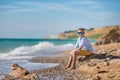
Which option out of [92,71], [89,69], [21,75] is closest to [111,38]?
[89,69]

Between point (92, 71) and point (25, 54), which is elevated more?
point (92, 71)

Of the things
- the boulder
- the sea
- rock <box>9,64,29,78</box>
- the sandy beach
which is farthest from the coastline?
the sea

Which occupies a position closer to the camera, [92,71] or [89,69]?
[92,71]

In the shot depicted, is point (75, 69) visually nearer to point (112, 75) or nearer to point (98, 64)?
point (98, 64)

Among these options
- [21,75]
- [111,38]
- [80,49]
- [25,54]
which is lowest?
[25,54]

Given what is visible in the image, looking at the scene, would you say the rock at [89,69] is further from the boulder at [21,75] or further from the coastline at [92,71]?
the boulder at [21,75]

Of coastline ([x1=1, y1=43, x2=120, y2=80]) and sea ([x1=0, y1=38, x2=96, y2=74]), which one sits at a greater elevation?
coastline ([x1=1, y1=43, x2=120, y2=80])

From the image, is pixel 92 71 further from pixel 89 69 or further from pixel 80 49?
pixel 80 49

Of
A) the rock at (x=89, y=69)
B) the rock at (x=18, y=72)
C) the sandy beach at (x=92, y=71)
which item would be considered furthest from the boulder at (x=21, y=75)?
the rock at (x=89, y=69)

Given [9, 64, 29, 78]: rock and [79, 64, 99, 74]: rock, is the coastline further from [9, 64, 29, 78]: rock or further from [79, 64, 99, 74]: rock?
[9, 64, 29, 78]: rock

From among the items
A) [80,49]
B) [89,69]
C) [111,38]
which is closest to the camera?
[89,69]

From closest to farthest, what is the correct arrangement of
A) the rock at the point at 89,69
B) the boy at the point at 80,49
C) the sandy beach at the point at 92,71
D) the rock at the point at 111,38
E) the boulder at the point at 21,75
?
the sandy beach at the point at 92,71, the boulder at the point at 21,75, the rock at the point at 89,69, the boy at the point at 80,49, the rock at the point at 111,38

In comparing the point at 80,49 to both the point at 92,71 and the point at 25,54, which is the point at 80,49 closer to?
the point at 92,71

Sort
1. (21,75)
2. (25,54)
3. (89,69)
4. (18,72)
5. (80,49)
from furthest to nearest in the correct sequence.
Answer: (25,54)
(80,49)
(89,69)
(18,72)
(21,75)
